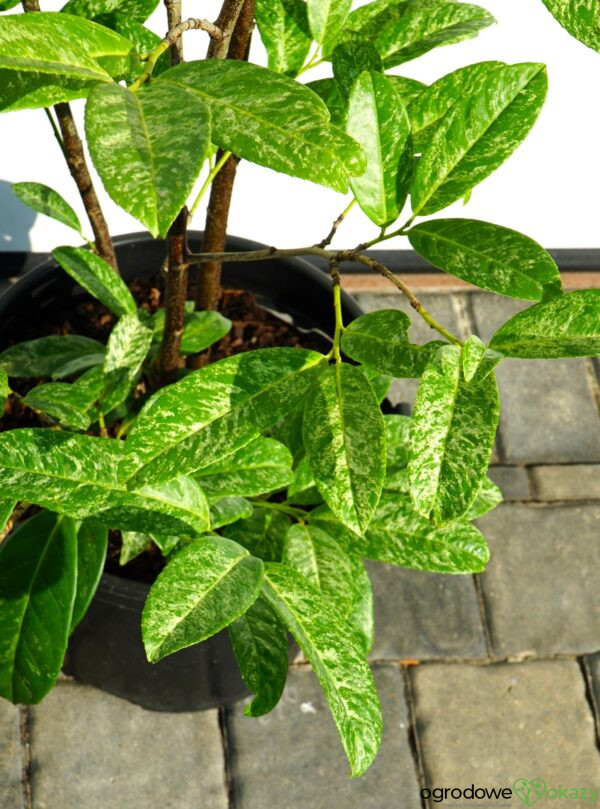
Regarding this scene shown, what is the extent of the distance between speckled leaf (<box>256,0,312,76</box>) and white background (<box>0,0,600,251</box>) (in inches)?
37.0

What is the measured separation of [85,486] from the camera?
2.22ft

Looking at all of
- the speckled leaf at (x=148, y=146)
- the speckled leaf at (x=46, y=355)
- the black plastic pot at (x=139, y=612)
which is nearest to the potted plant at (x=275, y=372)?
the speckled leaf at (x=148, y=146)

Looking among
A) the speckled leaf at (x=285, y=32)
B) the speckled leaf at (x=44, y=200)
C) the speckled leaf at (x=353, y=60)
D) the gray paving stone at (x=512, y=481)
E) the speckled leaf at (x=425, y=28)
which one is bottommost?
the gray paving stone at (x=512, y=481)

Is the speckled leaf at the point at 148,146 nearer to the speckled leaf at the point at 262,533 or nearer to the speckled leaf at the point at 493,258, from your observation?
the speckled leaf at the point at 493,258

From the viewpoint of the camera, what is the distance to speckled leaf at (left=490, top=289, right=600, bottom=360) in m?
0.52

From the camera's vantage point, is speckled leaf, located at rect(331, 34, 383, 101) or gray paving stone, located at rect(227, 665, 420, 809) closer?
speckled leaf, located at rect(331, 34, 383, 101)

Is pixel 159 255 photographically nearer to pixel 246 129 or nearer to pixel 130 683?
pixel 130 683

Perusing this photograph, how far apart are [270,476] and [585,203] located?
1.39 metres

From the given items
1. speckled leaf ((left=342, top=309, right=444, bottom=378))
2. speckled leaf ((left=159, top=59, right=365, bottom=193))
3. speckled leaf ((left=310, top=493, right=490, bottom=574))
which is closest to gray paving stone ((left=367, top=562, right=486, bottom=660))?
speckled leaf ((left=310, top=493, right=490, bottom=574))

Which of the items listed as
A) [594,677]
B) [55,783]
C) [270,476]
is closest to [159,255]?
[270,476]

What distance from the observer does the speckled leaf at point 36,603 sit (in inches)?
31.2

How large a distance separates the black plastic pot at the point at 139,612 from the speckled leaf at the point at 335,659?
41 centimetres

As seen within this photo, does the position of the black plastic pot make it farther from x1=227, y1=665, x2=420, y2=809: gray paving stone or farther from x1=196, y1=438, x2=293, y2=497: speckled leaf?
x1=196, y1=438, x2=293, y2=497: speckled leaf

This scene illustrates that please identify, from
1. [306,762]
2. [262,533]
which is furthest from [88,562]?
[306,762]
